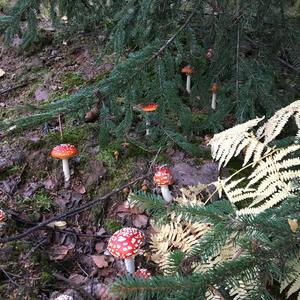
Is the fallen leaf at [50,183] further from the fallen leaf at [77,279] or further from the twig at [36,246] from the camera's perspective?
the fallen leaf at [77,279]

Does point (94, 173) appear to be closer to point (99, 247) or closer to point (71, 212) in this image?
point (71, 212)

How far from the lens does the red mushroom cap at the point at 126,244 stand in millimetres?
3139

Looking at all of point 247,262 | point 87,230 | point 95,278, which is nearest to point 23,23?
point 87,230

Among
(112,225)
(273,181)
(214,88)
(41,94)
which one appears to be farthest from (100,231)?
(41,94)

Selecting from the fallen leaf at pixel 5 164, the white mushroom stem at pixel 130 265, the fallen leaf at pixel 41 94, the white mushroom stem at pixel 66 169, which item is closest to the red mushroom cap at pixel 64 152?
the white mushroom stem at pixel 66 169

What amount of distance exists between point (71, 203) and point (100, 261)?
34.3 inches

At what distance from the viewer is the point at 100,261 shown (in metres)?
3.70

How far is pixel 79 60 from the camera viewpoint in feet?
23.6

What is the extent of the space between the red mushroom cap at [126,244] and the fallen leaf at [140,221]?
0.76m

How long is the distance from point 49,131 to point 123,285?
4200 millimetres

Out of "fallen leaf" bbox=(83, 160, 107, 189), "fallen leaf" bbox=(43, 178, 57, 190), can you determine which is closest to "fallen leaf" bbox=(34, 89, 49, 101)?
"fallen leaf" bbox=(43, 178, 57, 190)

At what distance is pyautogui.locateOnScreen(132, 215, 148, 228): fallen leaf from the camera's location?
3.99m

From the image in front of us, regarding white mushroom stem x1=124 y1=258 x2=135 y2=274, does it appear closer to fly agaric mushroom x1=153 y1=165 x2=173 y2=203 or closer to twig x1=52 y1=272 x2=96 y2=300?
twig x1=52 y1=272 x2=96 y2=300

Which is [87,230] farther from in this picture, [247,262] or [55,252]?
[247,262]
